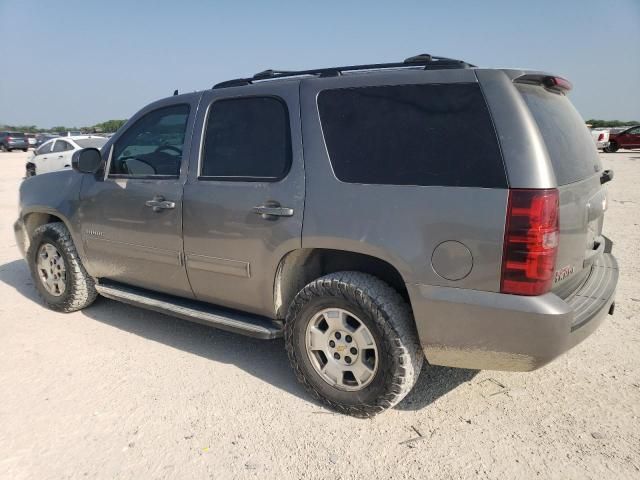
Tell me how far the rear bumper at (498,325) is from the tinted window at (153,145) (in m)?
2.09

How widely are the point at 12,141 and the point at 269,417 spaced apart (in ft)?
144

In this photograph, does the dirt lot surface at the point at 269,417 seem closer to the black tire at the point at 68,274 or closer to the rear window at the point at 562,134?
the black tire at the point at 68,274

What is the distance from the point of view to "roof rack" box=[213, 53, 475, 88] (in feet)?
8.96

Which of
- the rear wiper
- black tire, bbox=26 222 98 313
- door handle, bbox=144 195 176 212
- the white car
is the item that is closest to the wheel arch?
black tire, bbox=26 222 98 313

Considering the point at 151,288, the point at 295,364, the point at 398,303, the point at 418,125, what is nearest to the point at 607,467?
the point at 398,303

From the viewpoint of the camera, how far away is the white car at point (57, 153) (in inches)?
618

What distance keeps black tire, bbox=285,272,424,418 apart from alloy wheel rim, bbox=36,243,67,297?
8.89 ft

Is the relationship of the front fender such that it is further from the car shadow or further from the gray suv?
the car shadow

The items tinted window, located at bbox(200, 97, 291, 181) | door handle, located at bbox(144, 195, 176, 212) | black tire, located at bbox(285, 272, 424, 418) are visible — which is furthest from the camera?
door handle, located at bbox(144, 195, 176, 212)

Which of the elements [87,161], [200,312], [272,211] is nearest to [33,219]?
[87,161]

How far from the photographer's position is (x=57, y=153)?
634 inches

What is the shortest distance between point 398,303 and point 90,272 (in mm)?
2923

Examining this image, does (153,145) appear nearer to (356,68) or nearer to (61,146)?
(356,68)

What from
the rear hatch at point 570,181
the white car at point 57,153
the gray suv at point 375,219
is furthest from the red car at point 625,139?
the rear hatch at point 570,181
